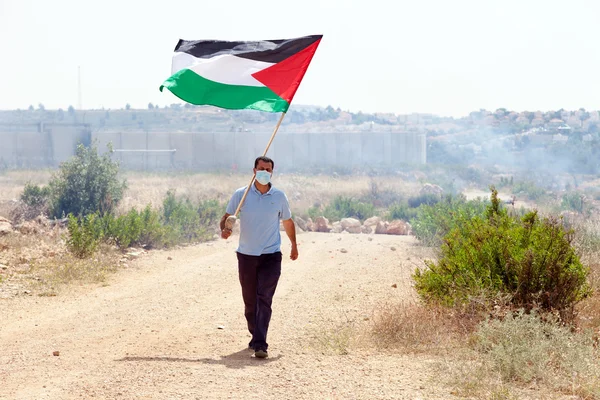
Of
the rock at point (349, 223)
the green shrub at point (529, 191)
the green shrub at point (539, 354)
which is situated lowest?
the green shrub at point (529, 191)

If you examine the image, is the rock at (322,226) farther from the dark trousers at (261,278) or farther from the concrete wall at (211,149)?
the concrete wall at (211,149)

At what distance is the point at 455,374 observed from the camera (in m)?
6.86

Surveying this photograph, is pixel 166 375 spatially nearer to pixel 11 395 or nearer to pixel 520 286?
pixel 11 395

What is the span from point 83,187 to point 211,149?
56355 mm

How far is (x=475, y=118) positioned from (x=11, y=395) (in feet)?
496

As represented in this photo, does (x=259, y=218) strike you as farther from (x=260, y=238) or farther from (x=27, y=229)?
(x=27, y=229)

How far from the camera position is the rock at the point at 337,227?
29.2 metres

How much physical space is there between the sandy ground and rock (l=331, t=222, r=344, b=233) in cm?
1281

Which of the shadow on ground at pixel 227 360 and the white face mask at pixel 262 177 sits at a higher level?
the white face mask at pixel 262 177

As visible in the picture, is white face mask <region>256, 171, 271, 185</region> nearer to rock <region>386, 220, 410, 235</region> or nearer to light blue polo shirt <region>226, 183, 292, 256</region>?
light blue polo shirt <region>226, 183, 292, 256</region>

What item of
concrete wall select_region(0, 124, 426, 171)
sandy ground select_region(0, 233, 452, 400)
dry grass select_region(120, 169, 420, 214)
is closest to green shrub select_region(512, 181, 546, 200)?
dry grass select_region(120, 169, 420, 214)

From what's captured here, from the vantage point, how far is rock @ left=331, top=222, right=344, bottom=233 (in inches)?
1151

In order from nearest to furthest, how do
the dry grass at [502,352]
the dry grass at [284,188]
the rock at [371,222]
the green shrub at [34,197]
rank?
the dry grass at [502,352]
the green shrub at [34,197]
the rock at [371,222]
the dry grass at [284,188]

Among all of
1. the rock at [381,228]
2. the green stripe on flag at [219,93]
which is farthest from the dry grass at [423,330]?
the rock at [381,228]
